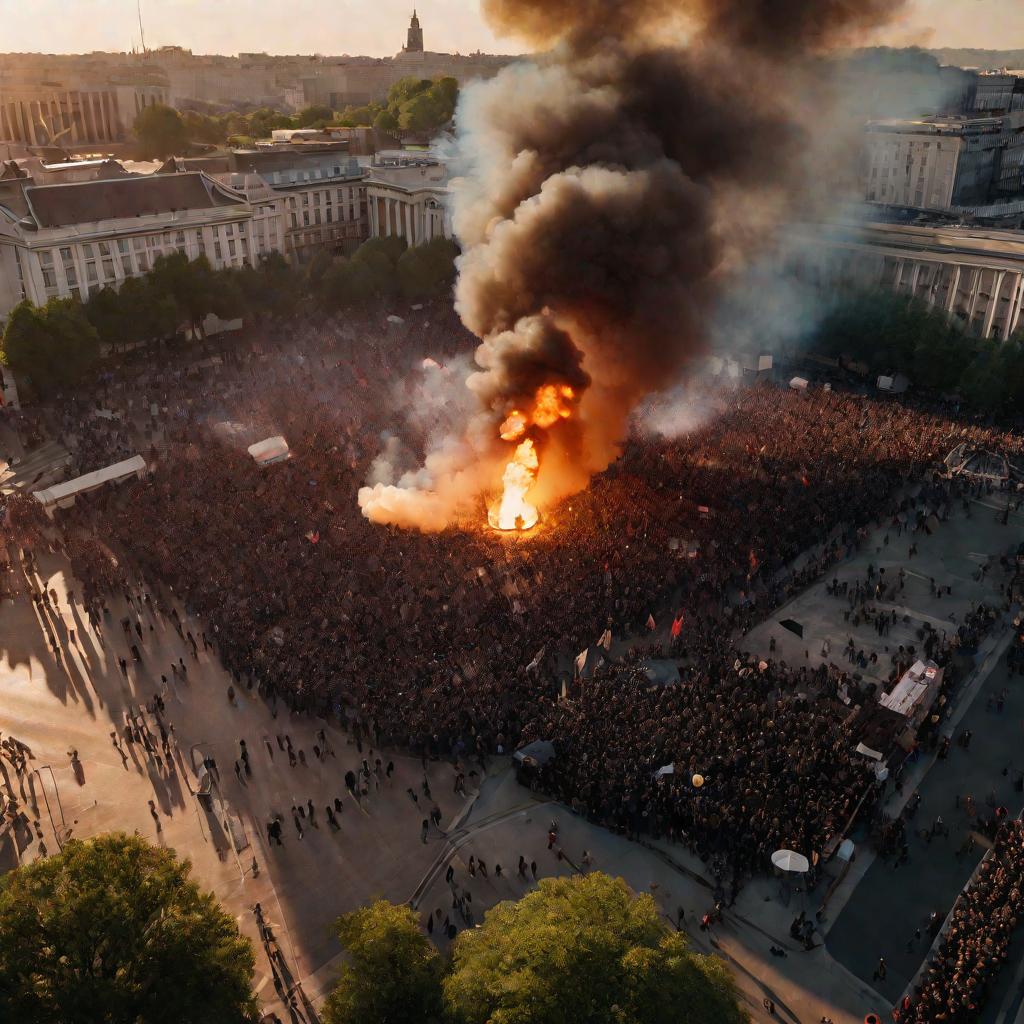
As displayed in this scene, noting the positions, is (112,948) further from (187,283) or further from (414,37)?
(414,37)

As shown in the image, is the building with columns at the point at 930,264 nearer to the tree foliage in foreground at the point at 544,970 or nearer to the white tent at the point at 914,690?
the white tent at the point at 914,690

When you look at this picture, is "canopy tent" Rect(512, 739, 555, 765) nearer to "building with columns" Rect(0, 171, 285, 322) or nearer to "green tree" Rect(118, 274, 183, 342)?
"green tree" Rect(118, 274, 183, 342)

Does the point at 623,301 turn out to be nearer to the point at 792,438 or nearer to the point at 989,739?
the point at 792,438

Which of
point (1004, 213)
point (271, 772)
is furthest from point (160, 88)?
point (271, 772)

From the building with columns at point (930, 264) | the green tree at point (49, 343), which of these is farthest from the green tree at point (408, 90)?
the green tree at point (49, 343)

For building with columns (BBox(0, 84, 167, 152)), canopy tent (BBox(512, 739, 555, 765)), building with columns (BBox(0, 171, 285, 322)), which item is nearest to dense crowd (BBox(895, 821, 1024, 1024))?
canopy tent (BBox(512, 739, 555, 765))

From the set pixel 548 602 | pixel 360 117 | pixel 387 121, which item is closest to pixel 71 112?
pixel 360 117
